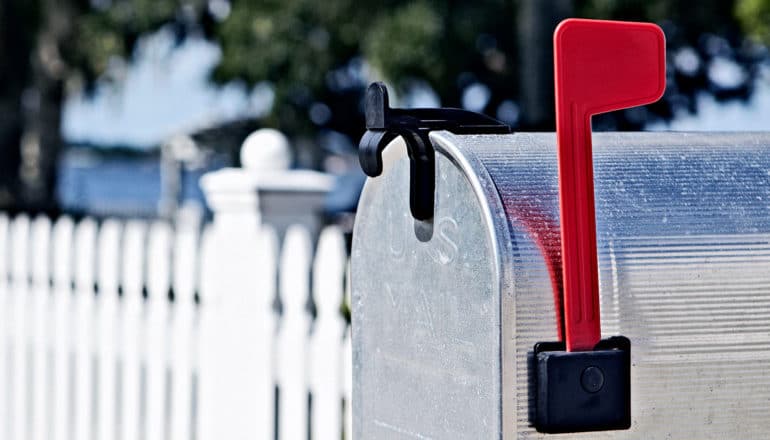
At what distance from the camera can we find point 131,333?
3.18 metres

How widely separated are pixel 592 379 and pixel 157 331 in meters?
2.03

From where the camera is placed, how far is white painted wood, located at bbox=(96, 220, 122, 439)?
3254 mm

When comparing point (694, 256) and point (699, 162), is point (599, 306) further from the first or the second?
point (699, 162)

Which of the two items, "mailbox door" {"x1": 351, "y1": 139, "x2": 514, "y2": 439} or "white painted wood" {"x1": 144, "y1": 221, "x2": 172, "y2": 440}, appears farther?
"white painted wood" {"x1": 144, "y1": 221, "x2": 172, "y2": 440}

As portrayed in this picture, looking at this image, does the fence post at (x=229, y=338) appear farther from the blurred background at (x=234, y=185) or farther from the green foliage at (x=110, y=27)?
the green foliage at (x=110, y=27)

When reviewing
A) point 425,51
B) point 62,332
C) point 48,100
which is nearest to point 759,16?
point 425,51

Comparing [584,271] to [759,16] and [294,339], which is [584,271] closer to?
[294,339]

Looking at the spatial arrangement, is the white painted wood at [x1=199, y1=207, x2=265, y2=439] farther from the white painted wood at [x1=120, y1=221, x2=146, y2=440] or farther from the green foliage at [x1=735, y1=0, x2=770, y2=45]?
the green foliage at [x1=735, y1=0, x2=770, y2=45]

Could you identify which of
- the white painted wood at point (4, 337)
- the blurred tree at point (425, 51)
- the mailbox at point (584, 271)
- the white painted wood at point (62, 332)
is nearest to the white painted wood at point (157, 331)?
the white painted wood at point (62, 332)

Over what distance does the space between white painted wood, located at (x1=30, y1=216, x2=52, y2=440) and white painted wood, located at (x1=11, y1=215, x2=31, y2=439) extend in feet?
0.17

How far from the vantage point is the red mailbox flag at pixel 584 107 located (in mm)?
1197

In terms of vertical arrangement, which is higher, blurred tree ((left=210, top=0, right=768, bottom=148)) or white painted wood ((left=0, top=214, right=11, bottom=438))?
blurred tree ((left=210, top=0, right=768, bottom=148))

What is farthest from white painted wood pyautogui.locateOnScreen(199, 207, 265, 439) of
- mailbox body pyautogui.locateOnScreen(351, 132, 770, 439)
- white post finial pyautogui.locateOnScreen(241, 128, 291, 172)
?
mailbox body pyautogui.locateOnScreen(351, 132, 770, 439)

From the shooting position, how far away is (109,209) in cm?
2255
